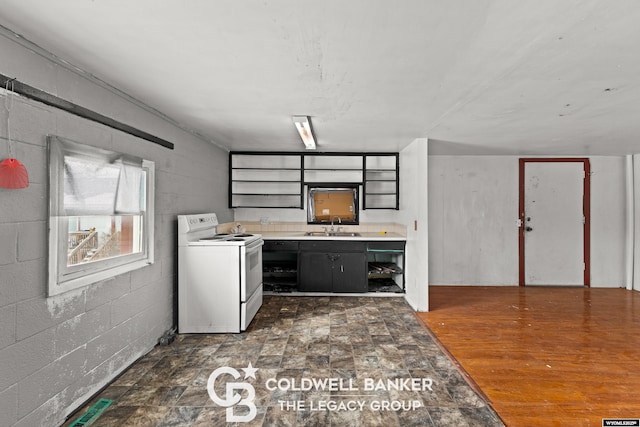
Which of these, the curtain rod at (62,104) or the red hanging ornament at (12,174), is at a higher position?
the curtain rod at (62,104)

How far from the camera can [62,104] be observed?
77.3 inches

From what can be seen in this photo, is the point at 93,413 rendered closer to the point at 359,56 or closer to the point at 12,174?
the point at 12,174

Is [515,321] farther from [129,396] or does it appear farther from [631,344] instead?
[129,396]

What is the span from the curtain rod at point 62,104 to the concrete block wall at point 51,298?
4 cm

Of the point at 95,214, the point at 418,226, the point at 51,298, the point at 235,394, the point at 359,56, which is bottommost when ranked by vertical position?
the point at 235,394

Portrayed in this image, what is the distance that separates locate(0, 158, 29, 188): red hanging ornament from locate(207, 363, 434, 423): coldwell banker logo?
1.77 m

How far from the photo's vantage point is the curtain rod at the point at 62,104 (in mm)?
1640

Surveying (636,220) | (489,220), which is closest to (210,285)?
(489,220)

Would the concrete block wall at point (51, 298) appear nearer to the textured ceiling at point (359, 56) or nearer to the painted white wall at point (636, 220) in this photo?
the textured ceiling at point (359, 56)

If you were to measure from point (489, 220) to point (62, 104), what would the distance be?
5.72m

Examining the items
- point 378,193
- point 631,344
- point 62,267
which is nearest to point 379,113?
point 378,193

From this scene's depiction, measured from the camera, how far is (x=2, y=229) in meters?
1.61

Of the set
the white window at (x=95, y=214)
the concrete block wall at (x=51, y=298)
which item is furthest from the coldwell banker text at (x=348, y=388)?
the white window at (x=95, y=214)

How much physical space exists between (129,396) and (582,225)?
22.0 feet
